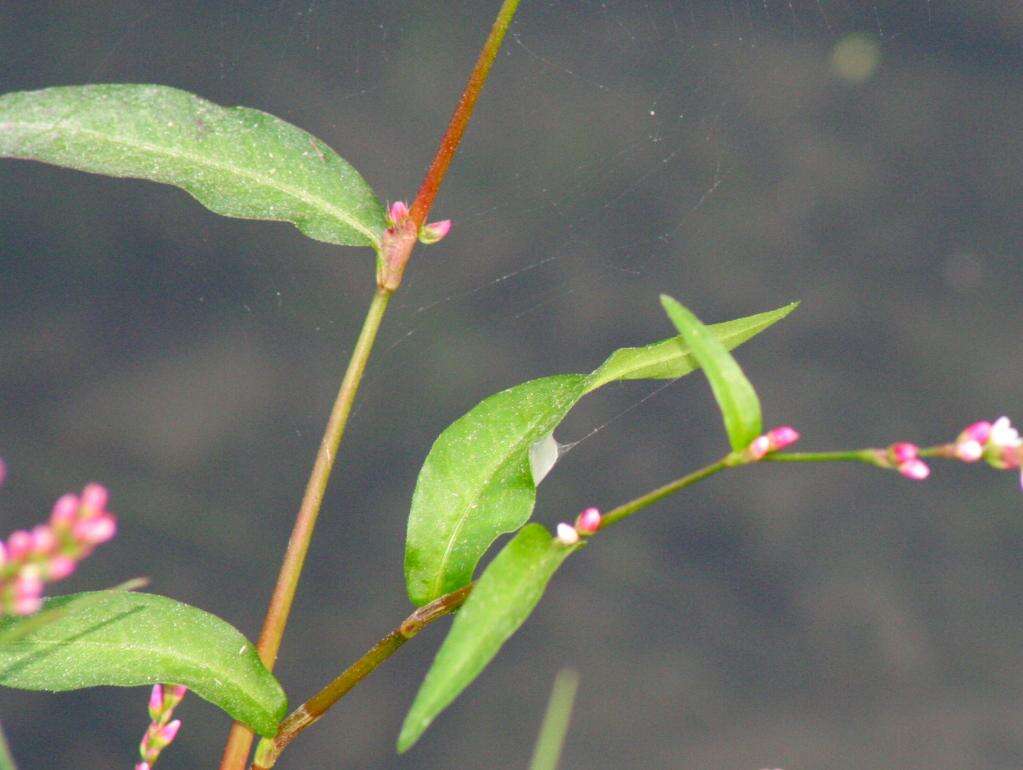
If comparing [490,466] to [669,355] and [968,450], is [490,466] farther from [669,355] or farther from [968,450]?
[968,450]

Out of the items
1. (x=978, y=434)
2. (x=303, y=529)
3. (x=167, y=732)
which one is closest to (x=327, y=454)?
(x=303, y=529)

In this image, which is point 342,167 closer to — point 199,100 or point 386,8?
point 199,100

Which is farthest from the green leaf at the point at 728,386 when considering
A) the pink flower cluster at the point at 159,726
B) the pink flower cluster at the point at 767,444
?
the pink flower cluster at the point at 159,726

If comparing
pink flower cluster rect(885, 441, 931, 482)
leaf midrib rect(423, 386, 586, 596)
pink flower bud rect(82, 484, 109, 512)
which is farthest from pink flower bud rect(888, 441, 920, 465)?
pink flower bud rect(82, 484, 109, 512)

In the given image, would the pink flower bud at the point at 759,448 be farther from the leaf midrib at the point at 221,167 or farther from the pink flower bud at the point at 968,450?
the leaf midrib at the point at 221,167

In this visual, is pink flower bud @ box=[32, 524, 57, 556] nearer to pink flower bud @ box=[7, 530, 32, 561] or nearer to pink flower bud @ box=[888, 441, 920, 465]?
pink flower bud @ box=[7, 530, 32, 561]

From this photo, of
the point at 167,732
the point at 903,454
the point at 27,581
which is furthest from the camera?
the point at 167,732

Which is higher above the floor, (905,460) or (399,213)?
(399,213)

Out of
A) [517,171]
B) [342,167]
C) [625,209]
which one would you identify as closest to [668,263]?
[625,209]
